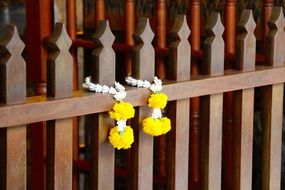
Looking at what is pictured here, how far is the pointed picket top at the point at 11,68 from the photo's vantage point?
5.23 feet

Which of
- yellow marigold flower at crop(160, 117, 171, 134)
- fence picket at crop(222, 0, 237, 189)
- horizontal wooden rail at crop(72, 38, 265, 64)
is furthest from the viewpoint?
fence picket at crop(222, 0, 237, 189)

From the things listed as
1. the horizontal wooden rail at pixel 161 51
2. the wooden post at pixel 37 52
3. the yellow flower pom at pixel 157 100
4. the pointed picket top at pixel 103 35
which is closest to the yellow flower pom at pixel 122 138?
the yellow flower pom at pixel 157 100

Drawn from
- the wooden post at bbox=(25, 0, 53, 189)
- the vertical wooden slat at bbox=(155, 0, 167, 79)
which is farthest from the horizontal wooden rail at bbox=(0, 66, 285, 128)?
the wooden post at bbox=(25, 0, 53, 189)

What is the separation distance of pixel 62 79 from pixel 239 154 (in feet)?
2.53

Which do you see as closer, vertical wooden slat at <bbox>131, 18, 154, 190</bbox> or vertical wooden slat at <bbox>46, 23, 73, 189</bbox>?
vertical wooden slat at <bbox>46, 23, 73, 189</bbox>

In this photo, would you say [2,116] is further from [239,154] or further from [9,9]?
[9,9]

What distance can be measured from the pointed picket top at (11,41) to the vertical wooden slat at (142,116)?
392 millimetres

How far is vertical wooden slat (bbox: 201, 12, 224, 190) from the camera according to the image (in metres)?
2.04

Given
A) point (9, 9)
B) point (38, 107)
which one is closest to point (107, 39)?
point (38, 107)

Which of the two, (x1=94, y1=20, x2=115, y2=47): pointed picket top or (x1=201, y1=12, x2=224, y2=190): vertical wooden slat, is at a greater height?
(x1=94, y1=20, x2=115, y2=47): pointed picket top

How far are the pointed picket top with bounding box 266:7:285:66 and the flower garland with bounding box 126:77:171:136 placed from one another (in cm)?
55

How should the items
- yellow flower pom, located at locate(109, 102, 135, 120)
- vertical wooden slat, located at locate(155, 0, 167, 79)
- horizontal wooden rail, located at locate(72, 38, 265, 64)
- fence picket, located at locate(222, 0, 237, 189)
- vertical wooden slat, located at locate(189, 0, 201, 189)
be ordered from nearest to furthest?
yellow flower pom, located at locate(109, 102, 135, 120) < horizontal wooden rail, located at locate(72, 38, 265, 64) < fence picket, located at locate(222, 0, 237, 189) < vertical wooden slat, located at locate(189, 0, 201, 189) < vertical wooden slat, located at locate(155, 0, 167, 79)

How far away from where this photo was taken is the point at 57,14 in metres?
3.65

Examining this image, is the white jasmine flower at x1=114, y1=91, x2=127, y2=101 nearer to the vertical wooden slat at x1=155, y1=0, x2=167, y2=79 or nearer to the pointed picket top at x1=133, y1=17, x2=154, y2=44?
the pointed picket top at x1=133, y1=17, x2=154, y2=44
